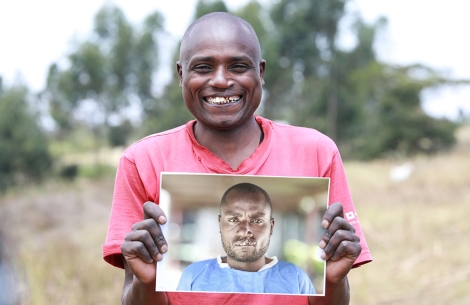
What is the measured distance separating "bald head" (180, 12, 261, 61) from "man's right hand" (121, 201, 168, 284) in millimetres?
546

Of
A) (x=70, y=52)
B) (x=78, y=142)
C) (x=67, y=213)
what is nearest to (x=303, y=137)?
(x=67, y=213)

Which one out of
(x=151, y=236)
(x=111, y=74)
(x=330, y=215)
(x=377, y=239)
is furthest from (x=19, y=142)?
(x=330, y=215)

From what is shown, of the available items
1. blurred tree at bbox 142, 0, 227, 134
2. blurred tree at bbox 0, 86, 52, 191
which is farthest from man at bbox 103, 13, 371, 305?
blurred tree at bbox 0, 86, 52, 191

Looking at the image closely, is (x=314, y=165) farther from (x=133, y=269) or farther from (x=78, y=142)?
(x=78, y=142)

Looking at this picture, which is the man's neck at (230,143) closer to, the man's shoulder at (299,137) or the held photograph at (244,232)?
the man's shoulder at (299,137)

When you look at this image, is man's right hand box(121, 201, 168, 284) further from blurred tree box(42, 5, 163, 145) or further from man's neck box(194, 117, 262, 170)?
blurred tree box(42, 5, 163, 145)

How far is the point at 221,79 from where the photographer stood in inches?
72.8

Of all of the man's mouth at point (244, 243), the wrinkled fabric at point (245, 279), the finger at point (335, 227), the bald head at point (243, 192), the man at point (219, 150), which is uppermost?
the man at point (219, 150)

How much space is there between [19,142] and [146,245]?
1591cm

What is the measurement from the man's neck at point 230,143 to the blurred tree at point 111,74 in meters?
16.8

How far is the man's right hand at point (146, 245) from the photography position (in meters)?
1.67

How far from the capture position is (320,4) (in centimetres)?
2091

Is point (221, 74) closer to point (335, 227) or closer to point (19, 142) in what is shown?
point (335, 227)

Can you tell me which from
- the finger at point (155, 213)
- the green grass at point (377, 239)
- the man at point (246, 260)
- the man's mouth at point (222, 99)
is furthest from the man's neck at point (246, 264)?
the green grass at point (377, 239)
